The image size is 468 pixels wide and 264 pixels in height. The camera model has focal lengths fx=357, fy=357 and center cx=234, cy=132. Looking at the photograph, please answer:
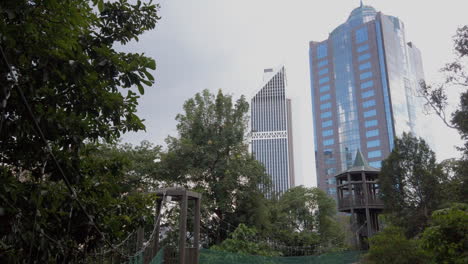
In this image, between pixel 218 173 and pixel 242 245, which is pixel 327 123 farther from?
pixel 242 245

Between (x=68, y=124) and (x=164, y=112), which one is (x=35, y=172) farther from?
(x=164, y=112)

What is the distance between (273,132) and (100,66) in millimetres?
89839

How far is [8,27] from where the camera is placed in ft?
6.16

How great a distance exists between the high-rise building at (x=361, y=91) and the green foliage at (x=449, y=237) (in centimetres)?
5966

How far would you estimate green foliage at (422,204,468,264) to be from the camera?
17.8 ft

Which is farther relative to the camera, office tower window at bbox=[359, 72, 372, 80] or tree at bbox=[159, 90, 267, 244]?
office tower window at bbox=[359, 72, 372, 80]

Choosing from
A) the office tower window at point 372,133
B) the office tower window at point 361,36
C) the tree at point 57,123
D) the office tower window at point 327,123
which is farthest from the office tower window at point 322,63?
the tree at point 57,123

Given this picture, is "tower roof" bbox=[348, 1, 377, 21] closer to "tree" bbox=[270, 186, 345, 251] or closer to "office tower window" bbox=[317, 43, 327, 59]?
"office tower window" bbox=[317, 43, 327, 59]

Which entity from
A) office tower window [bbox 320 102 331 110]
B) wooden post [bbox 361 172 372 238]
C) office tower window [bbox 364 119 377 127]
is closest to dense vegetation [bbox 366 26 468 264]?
wooden post [bbox 361 172 372 238]

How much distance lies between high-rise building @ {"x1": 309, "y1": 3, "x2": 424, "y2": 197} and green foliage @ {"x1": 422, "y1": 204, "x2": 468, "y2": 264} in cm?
5966

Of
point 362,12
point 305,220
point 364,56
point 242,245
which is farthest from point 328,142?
point 242,245

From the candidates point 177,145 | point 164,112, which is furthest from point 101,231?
point 164,112

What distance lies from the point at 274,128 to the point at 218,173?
78.9 metres

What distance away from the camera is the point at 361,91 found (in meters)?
67.5
